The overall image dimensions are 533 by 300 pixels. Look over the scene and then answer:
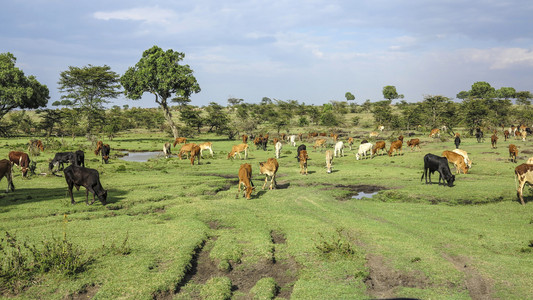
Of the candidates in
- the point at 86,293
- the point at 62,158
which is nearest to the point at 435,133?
the point at 62,158

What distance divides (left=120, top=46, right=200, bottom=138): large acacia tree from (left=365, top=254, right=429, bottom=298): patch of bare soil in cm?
4950

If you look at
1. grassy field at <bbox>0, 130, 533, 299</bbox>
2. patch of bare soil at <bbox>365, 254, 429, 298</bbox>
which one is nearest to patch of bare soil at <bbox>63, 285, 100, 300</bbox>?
grassy field at <bbox>0, 130, 533, 299</bbox>

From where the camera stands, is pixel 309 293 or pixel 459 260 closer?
pixel 309 293

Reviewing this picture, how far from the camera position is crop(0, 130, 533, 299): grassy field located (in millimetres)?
8516

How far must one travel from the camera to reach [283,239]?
1195cm

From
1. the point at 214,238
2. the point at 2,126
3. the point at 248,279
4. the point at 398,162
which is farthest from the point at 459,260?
the point at 2,126

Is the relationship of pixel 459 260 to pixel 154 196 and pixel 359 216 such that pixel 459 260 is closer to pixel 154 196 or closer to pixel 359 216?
pixel 359 216

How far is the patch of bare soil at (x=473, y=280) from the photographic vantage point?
812 cm

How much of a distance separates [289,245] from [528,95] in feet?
391

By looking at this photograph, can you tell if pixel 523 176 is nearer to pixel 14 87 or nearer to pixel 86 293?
pixel 86 293

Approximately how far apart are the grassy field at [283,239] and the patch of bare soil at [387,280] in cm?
2

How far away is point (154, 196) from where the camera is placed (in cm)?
1772

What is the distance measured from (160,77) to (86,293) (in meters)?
50.0


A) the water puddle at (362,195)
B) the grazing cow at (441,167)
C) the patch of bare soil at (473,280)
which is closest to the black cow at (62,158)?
the water puddle at (362,195)
